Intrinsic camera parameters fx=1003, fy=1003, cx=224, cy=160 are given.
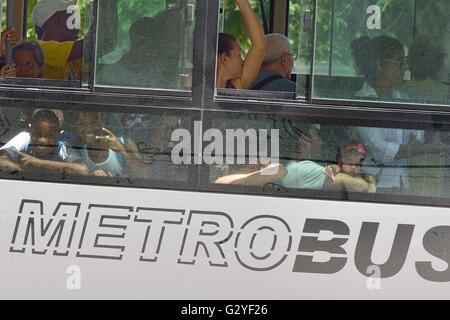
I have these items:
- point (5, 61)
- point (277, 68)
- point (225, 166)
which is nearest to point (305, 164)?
point (225, 166)

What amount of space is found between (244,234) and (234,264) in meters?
0.16

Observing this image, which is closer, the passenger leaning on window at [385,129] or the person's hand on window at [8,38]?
the passenger leaning on window at [385,129]

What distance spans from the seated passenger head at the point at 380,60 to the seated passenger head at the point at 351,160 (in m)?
0.35

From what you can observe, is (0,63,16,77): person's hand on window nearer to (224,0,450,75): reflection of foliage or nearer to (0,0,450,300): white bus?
(0,0,450,300): white bus

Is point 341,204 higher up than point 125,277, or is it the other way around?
point 341,204

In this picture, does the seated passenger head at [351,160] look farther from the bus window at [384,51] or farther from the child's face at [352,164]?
the bus window at [384,51]

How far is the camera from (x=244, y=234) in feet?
16.0

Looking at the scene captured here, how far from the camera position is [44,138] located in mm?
5004

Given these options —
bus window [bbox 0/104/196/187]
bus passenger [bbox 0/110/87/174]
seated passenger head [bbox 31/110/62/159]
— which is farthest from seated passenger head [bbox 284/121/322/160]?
seated passenger head [bbox 31/110/62/159]

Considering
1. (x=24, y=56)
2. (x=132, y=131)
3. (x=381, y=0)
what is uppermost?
(x=381, y=0)

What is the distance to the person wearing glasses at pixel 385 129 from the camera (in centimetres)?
494

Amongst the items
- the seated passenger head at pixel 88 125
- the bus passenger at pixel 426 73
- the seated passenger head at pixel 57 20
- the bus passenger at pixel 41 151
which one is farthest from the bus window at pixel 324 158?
the seated passenger head at pixel 57 20

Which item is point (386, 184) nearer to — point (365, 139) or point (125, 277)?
point (365, 139)

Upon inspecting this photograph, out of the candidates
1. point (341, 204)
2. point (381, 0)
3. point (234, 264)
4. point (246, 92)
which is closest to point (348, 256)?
point (341, 204)
